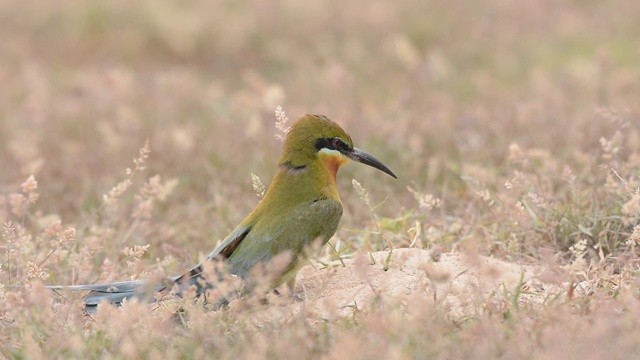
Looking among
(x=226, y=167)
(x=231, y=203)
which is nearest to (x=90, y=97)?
(x=226, y=167)

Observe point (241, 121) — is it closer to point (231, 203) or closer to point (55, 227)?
point (231, 203)

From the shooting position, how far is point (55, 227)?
12.0 ft

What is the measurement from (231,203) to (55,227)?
1892 millimetres

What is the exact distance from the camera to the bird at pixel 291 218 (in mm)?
3447

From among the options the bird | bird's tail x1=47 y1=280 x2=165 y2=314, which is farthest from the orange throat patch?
bird's tail x1=47 y1=280 x2=165 y2=314

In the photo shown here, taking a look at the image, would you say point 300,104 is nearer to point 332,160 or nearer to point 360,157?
point 360,157

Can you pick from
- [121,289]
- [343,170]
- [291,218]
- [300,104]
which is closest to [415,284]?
[291,218]

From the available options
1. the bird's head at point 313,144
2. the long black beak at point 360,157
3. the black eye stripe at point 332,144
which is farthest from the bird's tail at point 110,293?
the long black beak at point 360,157

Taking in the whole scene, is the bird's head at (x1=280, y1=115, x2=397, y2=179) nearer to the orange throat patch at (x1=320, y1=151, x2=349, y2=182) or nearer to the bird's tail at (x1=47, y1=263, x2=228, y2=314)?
the orange throat patch at (x1=320, y1=151, x2=349, y2=182)

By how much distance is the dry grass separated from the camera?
9.66 feet

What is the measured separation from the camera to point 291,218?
3.63m

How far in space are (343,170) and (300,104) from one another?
6.23ft

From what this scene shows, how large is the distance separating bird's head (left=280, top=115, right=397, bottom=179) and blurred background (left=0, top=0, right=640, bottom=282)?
567 mm

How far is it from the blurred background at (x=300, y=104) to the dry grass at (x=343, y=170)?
0.02 meters
